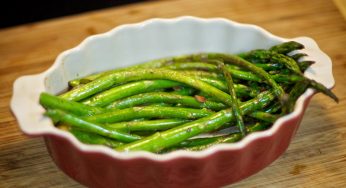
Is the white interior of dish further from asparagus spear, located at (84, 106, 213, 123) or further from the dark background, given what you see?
the dark background

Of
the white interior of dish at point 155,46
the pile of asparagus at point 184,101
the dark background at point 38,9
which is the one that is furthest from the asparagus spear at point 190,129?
the dark background at point 38,9

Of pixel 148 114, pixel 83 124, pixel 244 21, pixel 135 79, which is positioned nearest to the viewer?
pixel 83 124

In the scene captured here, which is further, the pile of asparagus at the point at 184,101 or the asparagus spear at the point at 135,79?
the asparagus spear at the point at 135,79

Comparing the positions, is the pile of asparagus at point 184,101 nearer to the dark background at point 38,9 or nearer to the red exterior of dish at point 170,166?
the red exterior of dish at point 170,166

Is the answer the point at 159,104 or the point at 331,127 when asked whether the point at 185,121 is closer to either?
the point at 159,104

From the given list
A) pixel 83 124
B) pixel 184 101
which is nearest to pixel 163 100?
pixel 184 101

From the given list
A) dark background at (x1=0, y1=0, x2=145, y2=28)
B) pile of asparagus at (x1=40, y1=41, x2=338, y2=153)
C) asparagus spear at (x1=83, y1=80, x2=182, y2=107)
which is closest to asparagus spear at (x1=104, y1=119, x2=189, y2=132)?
pile of asparagus at (x1=40, y1=41, x2=338, y2=153)

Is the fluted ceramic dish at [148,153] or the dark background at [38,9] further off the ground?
the fluted ceramic dish at [148,153]

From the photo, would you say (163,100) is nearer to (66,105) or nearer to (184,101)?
(184,101)
